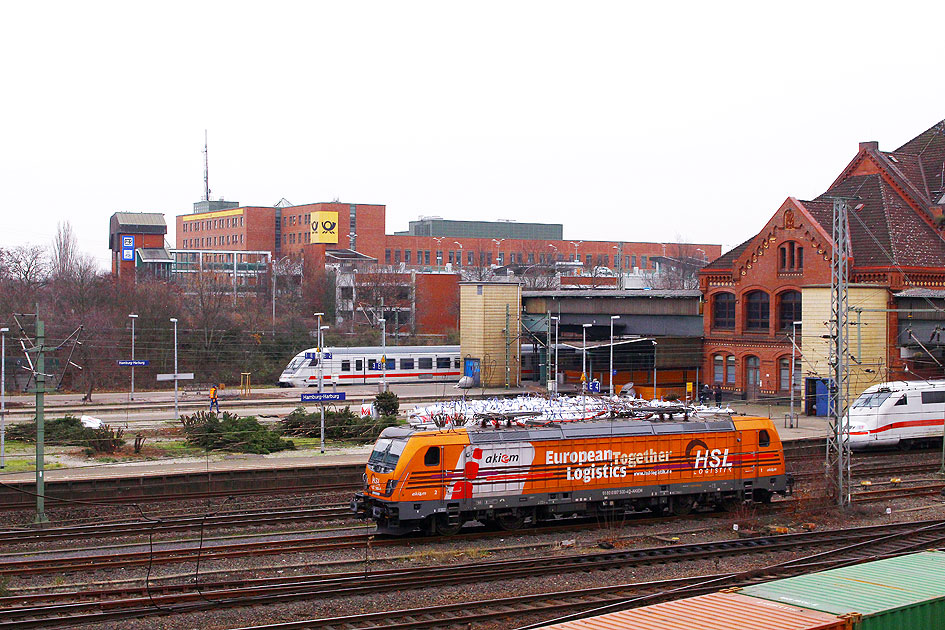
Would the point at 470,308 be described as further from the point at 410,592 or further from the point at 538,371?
the point at 410,592

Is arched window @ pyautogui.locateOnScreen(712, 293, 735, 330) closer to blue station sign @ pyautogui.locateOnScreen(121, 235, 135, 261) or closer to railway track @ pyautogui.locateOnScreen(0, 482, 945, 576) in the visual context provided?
railway track @ pyautogui.locateOnScreen(0, 482, 945, 576)

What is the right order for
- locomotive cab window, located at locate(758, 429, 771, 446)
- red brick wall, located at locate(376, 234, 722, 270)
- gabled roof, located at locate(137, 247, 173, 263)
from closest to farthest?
locomotive cab window, located at locate(758, 429, 771, 446) → gabled roof, located at locate(137, 247, 173, 263) → red brick wall, located at locate(376, 234, 722, 270)

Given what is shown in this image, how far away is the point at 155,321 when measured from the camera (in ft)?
214

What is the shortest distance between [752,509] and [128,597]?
1683 centimetres

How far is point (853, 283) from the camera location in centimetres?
4959

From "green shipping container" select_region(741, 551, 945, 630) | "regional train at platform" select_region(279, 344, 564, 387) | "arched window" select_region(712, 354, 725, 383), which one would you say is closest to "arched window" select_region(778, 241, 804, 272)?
"arched window" select_region(712, 354, 725, 383)

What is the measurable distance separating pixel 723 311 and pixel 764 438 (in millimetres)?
31656

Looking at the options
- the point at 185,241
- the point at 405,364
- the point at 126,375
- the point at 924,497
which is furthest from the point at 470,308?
the point at 185,241

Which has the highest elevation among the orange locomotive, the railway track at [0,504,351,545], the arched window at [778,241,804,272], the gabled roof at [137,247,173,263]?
the gabled roof at [137,247,173,263]

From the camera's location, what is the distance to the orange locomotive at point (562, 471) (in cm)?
2273

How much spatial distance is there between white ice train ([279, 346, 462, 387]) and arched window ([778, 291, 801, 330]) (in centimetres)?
2161

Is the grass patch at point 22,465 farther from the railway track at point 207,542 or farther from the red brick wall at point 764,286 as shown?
the red brick wall at point 764,286

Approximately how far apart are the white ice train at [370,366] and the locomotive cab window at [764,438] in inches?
1434

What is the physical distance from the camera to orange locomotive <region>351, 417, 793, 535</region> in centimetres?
2273
